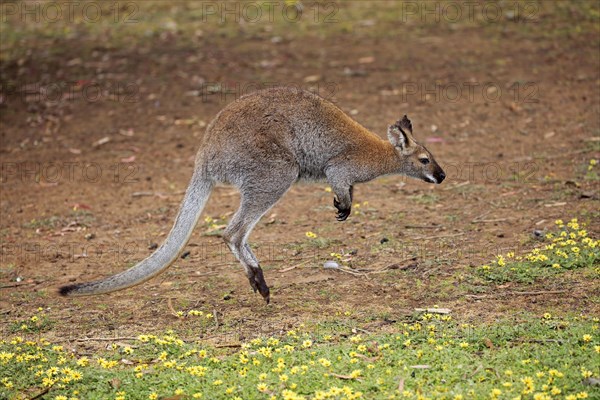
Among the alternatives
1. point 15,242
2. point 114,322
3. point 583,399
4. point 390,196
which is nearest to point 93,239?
point 15,242

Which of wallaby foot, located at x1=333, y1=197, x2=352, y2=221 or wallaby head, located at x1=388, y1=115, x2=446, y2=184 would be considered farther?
wallaby head, located at x1=388, y1=115, x2=446, y2=184

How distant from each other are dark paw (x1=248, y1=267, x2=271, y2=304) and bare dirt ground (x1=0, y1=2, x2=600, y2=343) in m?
0.12

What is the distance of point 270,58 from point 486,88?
10.4 ft

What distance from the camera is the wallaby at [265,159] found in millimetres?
6121

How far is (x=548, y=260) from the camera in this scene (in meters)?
6.21

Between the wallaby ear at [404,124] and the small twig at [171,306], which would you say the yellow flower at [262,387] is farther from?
the wallaby ear at [404,124]

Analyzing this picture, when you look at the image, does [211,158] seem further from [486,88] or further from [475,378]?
[486,88]

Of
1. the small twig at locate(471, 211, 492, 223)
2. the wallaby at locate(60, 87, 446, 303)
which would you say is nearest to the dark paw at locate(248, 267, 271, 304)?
the wallaby at locate(60, 87, 446, 303)

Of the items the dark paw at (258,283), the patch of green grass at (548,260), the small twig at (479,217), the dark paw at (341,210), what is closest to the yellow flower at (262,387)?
the dark paw at (258,283)

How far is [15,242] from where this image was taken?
7.76 m

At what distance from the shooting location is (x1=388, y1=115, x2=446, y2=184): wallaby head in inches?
272

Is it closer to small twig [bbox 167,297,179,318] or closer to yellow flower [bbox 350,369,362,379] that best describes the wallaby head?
small twig [bbox 167,297,179,318]

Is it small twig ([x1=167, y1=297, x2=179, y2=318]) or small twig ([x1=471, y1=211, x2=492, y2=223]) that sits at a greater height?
small twig ([x1=471, y1=211, x2=492, y2=223])

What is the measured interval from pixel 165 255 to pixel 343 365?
66.0 inches
